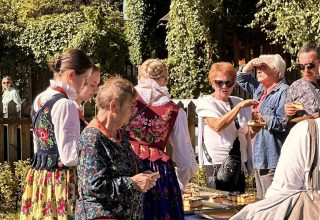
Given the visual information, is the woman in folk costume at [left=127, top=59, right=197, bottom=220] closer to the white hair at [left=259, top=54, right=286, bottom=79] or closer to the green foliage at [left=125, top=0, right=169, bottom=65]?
the white hair at [left=259, top=54, right=286, bottom=79]

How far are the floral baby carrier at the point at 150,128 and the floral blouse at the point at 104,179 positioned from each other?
1274 millimetres

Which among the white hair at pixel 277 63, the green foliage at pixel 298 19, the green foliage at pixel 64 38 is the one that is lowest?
the white hair at pixel 277 63

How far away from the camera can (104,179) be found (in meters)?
3.24

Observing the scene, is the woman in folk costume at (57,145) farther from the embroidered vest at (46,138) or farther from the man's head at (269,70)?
the man's head at (269,70)

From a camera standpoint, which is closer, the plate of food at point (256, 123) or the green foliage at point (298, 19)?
the plate of food at point (256, 123)

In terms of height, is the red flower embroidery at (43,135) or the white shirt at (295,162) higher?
the red flower embroidery at (43,135)

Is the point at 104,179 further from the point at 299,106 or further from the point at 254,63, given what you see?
the point at 254,63

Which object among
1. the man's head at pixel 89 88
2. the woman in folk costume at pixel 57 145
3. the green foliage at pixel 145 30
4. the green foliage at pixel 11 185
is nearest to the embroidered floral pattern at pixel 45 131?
the woman in folk costume at pixel 57 145

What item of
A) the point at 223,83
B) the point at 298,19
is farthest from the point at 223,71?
the point at 298,19

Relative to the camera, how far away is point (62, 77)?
4.20 metres

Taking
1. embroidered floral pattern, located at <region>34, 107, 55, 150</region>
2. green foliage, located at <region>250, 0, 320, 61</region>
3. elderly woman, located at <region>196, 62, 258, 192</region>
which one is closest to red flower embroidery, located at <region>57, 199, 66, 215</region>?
embroidered floral pattern, located at <region>34, 107, 55, 150</region>

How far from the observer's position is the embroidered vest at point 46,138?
4082 mm

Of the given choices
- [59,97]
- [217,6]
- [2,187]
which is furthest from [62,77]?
[217,6]

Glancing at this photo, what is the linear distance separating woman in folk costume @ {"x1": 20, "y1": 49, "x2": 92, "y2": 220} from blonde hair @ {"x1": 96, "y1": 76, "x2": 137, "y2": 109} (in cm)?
67
